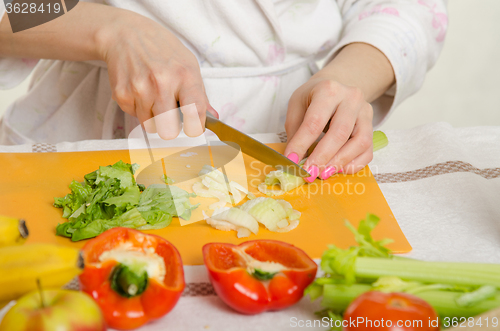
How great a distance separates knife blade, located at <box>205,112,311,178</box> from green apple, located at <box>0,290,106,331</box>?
62cm

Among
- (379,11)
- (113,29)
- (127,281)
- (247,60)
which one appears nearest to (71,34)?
(113,29)

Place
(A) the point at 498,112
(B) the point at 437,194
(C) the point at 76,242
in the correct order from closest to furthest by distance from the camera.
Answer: (C) the point at 76,242 → (B) the point at 437,194 → (A) the point at 498,112

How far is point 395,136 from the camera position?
1.39 metres

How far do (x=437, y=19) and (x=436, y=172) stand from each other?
0.63 m

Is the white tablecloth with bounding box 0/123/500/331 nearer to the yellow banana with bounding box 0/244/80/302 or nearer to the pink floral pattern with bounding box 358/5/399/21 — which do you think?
the yellow banana with bounding box 0/244/80/302

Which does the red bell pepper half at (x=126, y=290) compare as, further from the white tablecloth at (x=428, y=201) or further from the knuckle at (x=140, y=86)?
the knuckle at (x=140, y=86)

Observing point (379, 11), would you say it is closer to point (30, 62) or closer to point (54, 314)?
point (30, 62)

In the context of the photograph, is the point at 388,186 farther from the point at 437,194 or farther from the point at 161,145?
the point at 161,145

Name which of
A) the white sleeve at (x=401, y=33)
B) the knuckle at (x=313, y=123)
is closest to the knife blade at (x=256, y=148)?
the knuckle at (x=313, y=123)

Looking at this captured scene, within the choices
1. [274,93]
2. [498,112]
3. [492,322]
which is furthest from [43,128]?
[498,112]

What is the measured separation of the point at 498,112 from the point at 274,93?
2.99 metres

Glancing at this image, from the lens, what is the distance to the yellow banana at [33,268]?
529 mm

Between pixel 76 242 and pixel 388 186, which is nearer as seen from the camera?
pixel 76 242

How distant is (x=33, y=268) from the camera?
0.53 m
